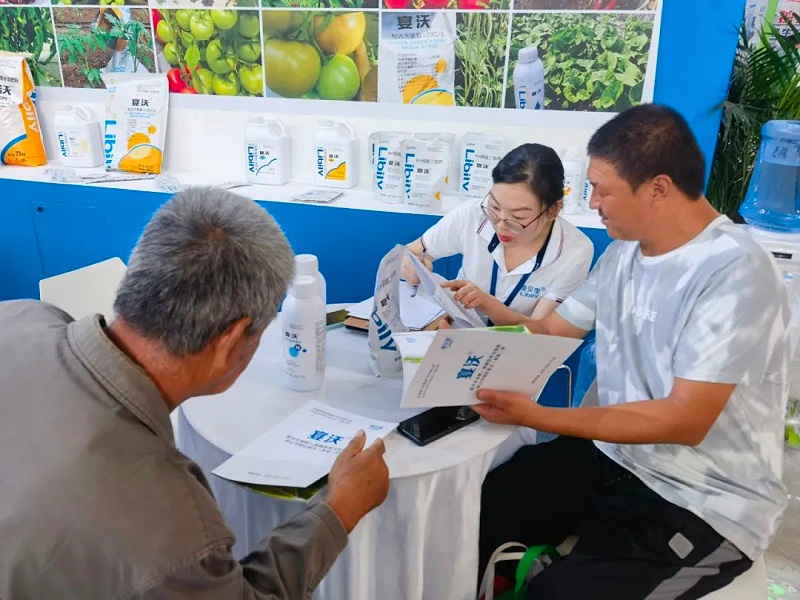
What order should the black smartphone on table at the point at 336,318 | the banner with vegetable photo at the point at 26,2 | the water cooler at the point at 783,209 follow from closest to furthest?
the black smartphone on table at the point at 336,318, the water cooler at the point at 783,209, the banner with vegetable photo at the point at 26,2

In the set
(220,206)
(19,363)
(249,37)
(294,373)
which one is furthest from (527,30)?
(19,363)

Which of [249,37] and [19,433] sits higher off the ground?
[249,37]

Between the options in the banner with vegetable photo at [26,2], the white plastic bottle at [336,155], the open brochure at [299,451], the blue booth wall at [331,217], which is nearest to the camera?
the open brochure at [299,451]

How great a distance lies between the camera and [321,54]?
2625 mm

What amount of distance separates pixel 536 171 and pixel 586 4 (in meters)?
0.94

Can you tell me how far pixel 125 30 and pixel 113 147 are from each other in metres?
0.53

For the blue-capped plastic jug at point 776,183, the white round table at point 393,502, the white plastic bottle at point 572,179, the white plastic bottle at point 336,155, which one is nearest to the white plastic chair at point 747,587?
the white round table at point 393,502

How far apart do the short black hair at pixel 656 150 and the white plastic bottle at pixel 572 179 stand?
3.49ft

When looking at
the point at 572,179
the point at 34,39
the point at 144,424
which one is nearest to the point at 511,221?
the point at 572,179

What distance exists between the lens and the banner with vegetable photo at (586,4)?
221cm

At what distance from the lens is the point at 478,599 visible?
137 cm

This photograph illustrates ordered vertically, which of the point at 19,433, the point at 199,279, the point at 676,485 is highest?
the point at 199,279

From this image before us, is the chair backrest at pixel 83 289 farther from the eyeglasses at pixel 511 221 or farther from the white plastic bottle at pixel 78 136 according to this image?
the white plastic bottle at pixel 78 136

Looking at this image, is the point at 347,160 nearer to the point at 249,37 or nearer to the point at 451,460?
the point at 249,37
